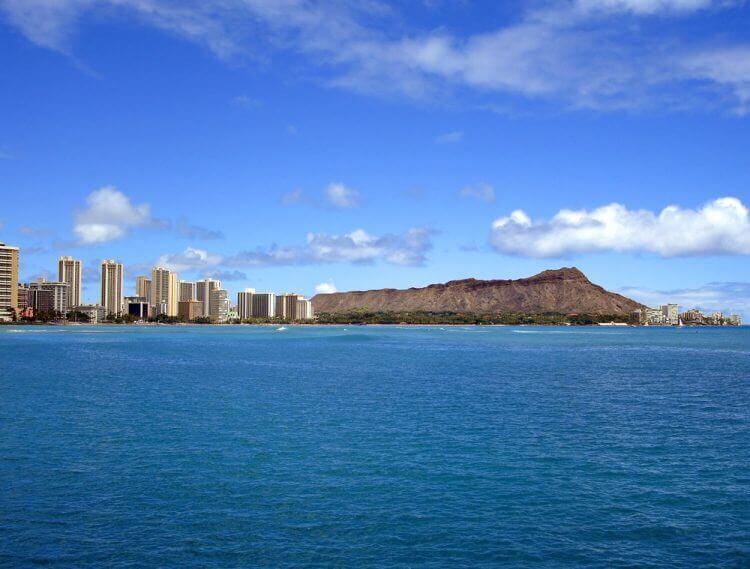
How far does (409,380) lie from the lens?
6216 cm

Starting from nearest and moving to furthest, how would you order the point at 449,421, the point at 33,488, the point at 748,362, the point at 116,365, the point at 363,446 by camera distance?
Answer: the point at 33,488 → the point at 363,446 → the point at 449,421 → the point at 116,365 → the point at 748,362

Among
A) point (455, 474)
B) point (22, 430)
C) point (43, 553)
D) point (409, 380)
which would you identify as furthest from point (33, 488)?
point (409, 380)

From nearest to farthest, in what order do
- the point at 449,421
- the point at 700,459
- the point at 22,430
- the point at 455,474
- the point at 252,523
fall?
the point at 252,523
the point at 455,474
the point at 700,459
the point at 22,430
the point at 449,421

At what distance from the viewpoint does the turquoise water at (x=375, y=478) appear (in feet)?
63.0

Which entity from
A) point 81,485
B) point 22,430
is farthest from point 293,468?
point 22,430

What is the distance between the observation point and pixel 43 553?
60.7 ft

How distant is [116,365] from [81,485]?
58.4 metres

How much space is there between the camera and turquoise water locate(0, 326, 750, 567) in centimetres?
1920

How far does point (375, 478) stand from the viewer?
25938 millimetres

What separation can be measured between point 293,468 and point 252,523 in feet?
21.2

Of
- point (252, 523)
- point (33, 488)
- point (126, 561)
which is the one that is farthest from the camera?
point (33, 488)

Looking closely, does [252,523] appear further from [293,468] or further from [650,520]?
[650,520]

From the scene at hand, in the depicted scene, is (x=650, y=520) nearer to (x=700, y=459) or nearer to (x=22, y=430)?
(x=700, y=459)

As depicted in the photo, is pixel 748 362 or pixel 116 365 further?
pixel 748 362
